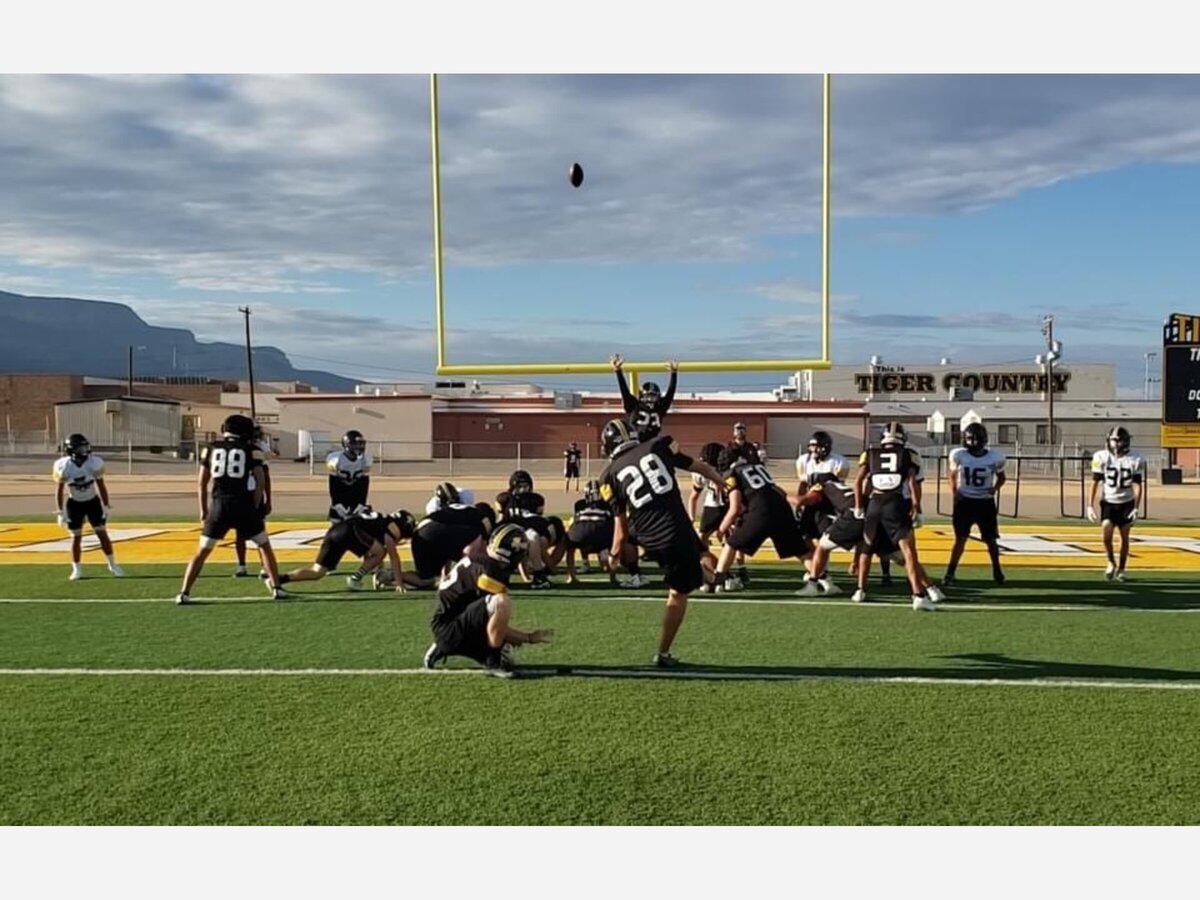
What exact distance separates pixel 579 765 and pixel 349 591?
5.80m

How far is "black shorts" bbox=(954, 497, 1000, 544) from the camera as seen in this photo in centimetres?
1010

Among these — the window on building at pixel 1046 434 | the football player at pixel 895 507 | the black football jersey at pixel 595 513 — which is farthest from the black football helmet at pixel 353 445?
the window on building at pixel 1046 434

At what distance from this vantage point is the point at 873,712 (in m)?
5.41

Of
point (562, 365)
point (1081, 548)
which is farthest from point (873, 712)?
point (1081, 548)

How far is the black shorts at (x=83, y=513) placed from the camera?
34.9 feet

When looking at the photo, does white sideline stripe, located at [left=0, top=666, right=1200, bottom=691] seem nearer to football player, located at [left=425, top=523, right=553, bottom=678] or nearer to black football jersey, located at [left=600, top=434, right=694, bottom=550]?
football player, located at [left=425, top=523, right=553, bottom=678]

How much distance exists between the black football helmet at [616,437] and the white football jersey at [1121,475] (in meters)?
5.40

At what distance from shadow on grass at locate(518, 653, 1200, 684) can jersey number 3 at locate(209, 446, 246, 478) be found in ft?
13.0

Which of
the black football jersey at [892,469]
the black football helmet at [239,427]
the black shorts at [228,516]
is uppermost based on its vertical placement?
the black football helmet at [239,427]

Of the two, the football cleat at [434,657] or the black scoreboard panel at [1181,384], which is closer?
the football cleat at [434,657]

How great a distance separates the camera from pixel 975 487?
10.1 m

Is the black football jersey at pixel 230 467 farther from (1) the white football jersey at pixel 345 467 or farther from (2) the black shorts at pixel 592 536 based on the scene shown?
(2) the black shorts at pixel 592 536

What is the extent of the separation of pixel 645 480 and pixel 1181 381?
1527 cm

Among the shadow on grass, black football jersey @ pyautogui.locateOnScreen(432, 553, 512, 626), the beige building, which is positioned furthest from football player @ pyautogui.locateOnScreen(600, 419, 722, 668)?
the beige building
